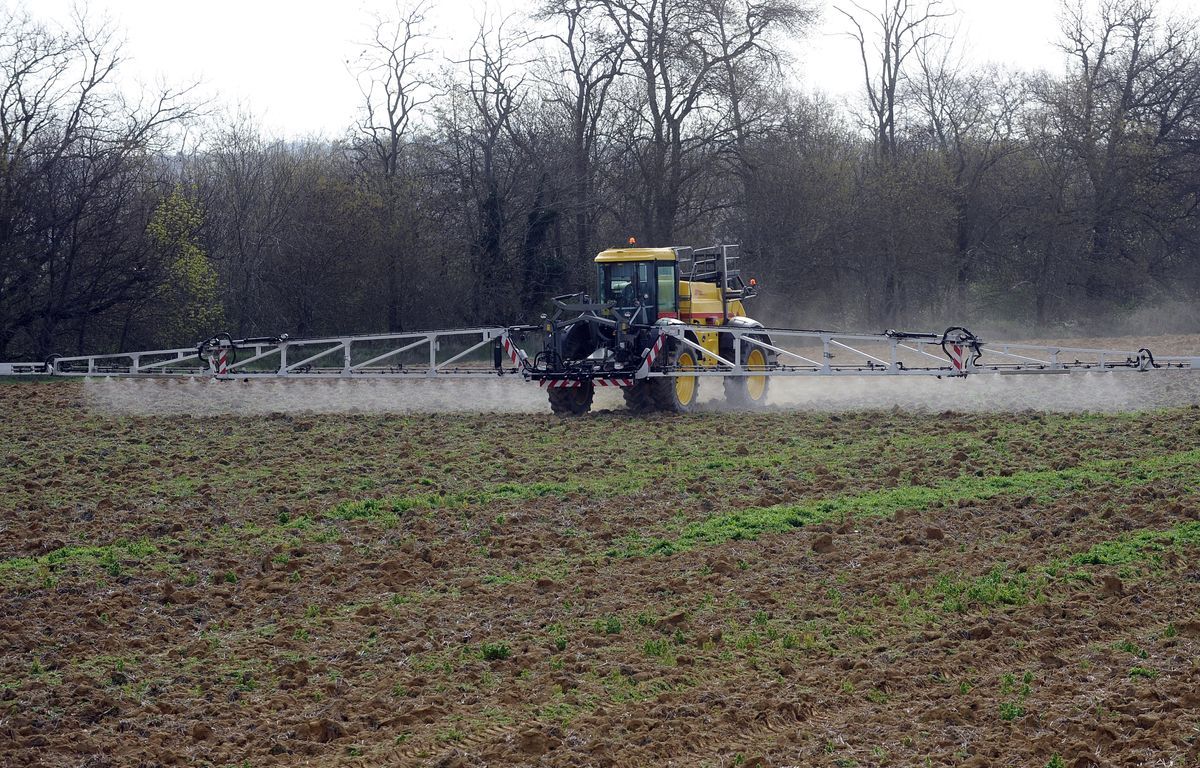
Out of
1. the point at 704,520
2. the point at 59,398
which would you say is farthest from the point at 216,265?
the point at 704,520

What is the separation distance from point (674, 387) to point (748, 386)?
2409mm

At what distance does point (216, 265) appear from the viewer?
109ft

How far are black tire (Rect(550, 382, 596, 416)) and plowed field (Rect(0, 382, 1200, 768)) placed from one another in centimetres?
379

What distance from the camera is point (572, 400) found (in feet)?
57.9

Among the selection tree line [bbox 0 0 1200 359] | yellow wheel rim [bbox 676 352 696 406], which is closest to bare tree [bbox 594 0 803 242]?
tree line [bbox 0 0 1200 359]

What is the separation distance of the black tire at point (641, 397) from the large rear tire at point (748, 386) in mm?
1796

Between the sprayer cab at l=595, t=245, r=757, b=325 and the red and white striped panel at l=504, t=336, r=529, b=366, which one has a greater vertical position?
the sprayer cab at l=595, t=245, r=757, b=325

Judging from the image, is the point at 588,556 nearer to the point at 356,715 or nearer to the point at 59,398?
the point at 356,715

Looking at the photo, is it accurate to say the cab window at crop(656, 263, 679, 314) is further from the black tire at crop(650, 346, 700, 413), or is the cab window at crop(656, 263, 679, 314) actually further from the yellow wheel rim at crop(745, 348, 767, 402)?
the yellow wheel rim at crop(745, 348, 767, 402)

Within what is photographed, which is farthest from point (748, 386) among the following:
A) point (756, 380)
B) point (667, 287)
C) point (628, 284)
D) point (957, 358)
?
point (957, 358)

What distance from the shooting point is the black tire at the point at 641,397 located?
17469 millimetres

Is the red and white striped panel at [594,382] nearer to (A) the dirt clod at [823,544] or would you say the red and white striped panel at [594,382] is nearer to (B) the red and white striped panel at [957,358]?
(B) the red and white striped panel at [957,358]

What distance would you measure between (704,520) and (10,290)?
20385 mm

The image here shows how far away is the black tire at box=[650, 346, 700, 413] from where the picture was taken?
56.9 feet
